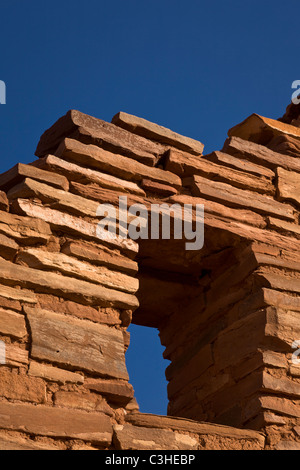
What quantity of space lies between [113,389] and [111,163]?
1464mm

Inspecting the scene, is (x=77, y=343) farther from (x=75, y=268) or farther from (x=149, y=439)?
(x=149, y=439)

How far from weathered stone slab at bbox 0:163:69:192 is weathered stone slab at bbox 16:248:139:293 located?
0.46 meters

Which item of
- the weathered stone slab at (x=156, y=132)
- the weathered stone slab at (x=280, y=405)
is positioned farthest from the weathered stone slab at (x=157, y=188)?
the weathered stone slab at (x=280, y=405)

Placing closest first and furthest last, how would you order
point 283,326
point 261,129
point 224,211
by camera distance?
point 283,326 < point 224,211 < point 261,129

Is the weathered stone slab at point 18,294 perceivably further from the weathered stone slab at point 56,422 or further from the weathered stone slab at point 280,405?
the weathered stone slab at point 280,405

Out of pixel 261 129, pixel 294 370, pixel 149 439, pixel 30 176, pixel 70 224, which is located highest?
pixel 261 129

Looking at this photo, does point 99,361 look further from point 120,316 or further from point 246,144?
point 246,144

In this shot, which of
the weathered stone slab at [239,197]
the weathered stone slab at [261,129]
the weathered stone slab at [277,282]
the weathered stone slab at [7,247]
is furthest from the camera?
the weathered stone slab at [261,129]

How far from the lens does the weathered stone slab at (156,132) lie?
17.5ft

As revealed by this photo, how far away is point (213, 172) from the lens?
5.43 metres

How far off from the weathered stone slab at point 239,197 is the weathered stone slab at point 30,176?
0.96 m

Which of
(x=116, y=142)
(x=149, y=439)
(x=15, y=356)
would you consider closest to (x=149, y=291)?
(x=116, y=142)

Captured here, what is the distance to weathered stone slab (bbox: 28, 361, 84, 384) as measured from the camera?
13.3 ft

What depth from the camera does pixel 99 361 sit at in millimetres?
4309
